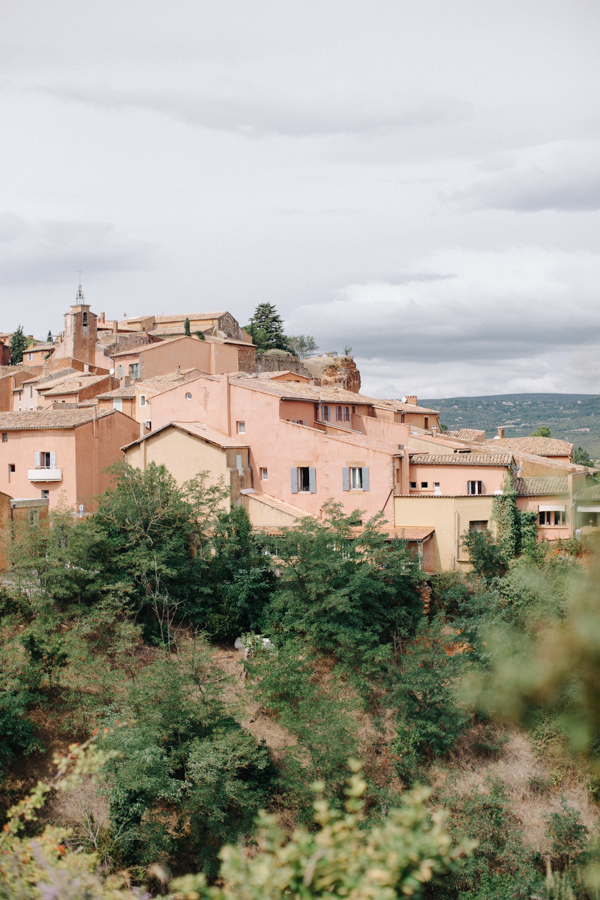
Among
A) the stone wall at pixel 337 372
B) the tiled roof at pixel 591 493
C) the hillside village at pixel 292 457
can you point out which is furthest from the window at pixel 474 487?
the stone wall at pixel 337 372

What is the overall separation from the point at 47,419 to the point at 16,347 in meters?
44.9

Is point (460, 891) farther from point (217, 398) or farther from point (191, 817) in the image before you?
point (217, 398)

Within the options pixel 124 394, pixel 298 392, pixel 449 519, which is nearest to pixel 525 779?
pixel 449 519

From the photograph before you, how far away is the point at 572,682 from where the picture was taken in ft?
33.2

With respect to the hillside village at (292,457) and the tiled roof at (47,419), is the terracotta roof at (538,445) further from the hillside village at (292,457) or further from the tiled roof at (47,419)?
the tiled roof at (47,419)

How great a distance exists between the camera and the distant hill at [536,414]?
10425mm

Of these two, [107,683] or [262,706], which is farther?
[262,706]

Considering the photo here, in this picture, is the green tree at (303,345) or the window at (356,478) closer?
the window at (356,478)

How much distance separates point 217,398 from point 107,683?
574 inches

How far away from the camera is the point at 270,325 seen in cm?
6662

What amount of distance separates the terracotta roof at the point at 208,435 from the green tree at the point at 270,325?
3611 centimetres

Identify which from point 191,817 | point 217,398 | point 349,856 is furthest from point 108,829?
point 217,398

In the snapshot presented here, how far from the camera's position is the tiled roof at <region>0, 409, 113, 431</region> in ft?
101

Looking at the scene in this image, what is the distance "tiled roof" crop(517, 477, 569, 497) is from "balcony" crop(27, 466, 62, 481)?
63.5ft
